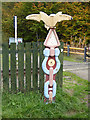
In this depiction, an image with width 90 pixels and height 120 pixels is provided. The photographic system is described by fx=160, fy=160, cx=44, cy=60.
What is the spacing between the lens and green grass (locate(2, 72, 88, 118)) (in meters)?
3.28

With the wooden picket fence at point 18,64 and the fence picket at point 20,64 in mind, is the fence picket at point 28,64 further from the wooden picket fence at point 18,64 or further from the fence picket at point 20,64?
the fence picket at point 20,64

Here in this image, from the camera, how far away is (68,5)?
14328 mm

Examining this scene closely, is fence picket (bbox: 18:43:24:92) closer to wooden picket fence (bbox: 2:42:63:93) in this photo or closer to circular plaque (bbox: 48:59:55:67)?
wooden picket fence (bbox: 2:42:63:93)

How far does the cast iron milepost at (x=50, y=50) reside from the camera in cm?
347

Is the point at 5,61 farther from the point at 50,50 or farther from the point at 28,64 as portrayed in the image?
the point at 50,50

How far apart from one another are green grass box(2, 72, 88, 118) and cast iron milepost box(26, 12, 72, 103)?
0.80 ft

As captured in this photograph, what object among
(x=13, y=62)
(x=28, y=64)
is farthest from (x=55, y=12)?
(x=13, y=62)

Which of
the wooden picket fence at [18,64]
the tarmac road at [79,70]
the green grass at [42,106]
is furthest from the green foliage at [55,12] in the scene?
the green grass at [42,106]

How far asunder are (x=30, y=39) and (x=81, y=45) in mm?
5525

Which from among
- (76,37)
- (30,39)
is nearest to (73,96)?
(76,37)

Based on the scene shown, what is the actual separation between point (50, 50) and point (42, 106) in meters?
1.24

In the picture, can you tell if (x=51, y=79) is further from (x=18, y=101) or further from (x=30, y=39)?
(x=30, y=39)

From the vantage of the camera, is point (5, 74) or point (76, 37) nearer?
point (5, 74)

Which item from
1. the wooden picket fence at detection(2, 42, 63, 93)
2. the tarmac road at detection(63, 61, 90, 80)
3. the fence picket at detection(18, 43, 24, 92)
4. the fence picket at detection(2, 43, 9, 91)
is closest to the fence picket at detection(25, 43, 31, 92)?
the wooden picket fence at detection(2, 42, 63, 93)
